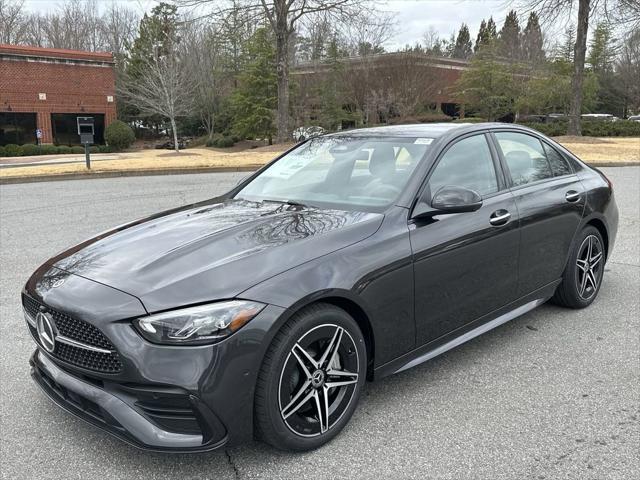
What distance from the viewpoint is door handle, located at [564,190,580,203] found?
442 cm

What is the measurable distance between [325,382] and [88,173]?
16060 millimetres

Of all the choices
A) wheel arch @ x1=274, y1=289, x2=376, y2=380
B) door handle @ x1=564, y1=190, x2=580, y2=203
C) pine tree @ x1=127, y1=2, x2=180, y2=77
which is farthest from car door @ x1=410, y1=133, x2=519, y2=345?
pine tree @ x1=127, y1=2, x2=180, y2=77

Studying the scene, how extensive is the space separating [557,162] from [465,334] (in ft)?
6.45

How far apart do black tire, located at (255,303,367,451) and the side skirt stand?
10.7 inches

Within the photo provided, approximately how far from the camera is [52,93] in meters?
35.6

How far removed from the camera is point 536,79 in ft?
136

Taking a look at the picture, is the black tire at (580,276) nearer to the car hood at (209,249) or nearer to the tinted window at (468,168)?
the tinted window at (468,168)

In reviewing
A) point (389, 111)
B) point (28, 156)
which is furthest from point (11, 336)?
point (389, 111)

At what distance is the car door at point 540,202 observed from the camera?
157 inches

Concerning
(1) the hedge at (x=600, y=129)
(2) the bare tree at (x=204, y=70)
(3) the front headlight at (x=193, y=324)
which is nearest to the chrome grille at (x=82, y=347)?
(3) the front headlight at (x=193, y=324)

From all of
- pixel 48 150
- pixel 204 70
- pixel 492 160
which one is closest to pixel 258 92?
pixel 204 70

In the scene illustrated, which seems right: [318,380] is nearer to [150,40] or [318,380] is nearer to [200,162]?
[200,162]

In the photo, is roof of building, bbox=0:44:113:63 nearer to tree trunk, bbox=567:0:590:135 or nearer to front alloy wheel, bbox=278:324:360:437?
tree trunk, bbox=567:0:590:135

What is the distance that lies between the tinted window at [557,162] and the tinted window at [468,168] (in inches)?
35.6
